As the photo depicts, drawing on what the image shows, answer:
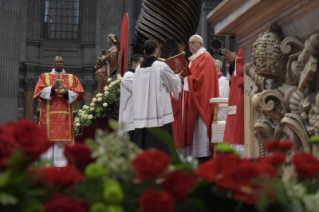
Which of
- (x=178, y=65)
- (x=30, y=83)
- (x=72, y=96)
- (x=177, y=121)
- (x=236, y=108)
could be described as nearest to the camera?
(x=236, y=108)

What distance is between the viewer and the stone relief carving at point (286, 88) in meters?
2.30

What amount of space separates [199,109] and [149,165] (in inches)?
236

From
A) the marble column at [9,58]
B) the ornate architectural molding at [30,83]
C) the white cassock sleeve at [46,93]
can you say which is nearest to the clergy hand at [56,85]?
the white cassock sleeve at [46,93]

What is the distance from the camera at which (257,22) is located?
118 inches

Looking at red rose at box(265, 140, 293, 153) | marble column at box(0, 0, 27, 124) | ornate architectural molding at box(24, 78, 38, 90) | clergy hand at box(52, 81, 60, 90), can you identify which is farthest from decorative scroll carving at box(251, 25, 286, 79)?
ornate architectural molding at box(24, 78, 38, 90)

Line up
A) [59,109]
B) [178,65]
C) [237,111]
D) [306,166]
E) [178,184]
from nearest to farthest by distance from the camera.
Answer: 1. [178,184]
2. [306,166]
3. [237,111]
4. [178,65]
5. [59,109]

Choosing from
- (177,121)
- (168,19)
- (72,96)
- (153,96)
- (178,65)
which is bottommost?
(177,121)

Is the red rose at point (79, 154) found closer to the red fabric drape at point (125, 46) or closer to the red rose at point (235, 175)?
the red rose at point (235, 175)

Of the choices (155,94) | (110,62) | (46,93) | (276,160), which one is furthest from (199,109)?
(276,160)

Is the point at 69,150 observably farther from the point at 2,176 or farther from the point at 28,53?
the point at 28,53

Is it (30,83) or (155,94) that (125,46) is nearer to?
(155,94)

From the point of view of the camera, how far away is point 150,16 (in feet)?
27.3

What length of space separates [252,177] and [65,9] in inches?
984

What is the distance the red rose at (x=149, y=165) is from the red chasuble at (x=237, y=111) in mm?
3716
